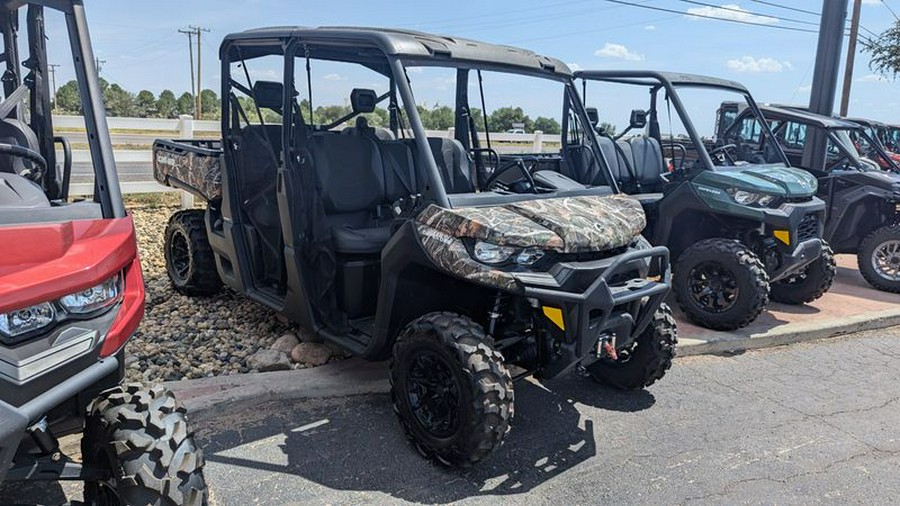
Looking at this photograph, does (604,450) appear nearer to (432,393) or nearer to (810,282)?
(432,393)

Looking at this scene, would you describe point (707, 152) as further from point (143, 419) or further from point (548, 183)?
point (143, 419)

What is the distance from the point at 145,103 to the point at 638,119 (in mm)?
44935

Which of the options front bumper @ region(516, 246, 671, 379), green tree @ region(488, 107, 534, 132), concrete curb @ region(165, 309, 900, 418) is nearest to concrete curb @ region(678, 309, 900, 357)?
front bumper @ region(516, 246, 671, 379)

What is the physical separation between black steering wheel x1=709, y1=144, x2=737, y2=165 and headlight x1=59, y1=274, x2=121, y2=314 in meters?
5.79

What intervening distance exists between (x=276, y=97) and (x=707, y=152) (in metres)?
4.09

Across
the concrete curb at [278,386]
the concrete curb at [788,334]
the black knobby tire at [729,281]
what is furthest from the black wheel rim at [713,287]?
the concrete curb at [278,386]

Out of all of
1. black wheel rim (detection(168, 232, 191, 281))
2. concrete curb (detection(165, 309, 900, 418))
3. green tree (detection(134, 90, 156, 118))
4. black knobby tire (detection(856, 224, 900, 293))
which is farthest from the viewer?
green tree (detection(134, 90, 156, 118))

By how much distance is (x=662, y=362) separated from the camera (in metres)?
4.07

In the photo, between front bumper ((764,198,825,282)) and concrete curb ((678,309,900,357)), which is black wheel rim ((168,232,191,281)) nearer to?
concrete curb ((678,309,900,357))

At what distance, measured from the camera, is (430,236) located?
3285 millimetres

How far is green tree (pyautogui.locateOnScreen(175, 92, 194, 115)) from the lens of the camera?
1729 inches

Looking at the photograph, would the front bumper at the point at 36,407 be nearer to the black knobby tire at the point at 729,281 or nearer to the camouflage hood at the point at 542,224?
the camouflage hood at the point at 542,224

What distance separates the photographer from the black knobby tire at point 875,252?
7316 mm

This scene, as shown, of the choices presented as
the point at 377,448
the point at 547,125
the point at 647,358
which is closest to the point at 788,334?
the point at 647,358
